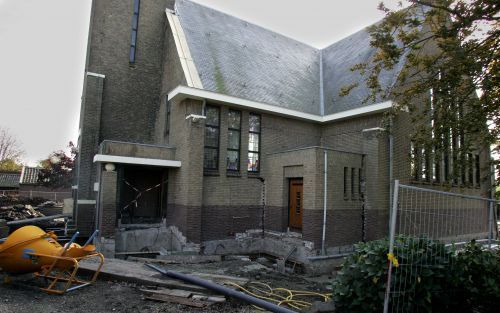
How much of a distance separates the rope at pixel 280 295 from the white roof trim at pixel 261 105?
7766 mm

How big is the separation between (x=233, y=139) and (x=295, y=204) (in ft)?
12.7

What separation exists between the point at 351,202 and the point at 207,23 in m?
11.3

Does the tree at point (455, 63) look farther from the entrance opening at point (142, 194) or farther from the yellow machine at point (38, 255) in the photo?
the entrance opening at point (142, 194)

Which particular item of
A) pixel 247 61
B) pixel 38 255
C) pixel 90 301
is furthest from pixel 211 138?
pixel 90 301

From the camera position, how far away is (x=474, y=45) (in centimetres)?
731

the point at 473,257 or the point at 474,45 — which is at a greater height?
the point at 474,45

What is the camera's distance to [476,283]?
17.7ft

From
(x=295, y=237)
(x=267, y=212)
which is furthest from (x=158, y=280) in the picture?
(x=267, y=212)

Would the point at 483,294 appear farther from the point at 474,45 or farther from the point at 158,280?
the point at 158,280

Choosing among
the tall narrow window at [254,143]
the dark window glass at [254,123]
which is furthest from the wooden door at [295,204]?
the dark window glass at [254,123]

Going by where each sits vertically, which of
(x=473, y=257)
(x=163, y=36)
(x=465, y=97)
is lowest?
(x=473, y=257)

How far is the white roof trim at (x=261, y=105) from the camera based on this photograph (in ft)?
41.4

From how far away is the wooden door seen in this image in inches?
514

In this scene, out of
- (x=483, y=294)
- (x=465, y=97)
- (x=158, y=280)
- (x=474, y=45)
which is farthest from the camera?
(x=465, y=97)
